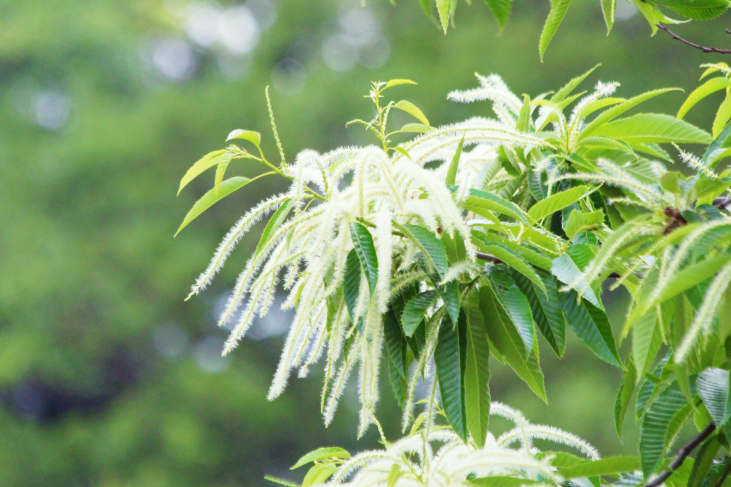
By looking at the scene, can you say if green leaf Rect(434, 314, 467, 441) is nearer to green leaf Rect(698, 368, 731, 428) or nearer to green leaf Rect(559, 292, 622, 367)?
green leaf Rect(559, 292, 622, 367)

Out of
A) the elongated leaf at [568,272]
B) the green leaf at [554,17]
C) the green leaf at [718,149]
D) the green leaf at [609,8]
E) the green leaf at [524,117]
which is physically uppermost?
the green leaf at [609,8]

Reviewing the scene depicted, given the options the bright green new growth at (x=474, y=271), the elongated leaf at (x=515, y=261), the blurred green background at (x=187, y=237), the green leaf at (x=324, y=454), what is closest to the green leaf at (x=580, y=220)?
the bright green new growth at (x=474, y=271)

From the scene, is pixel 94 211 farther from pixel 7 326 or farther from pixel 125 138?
pixel 7 326

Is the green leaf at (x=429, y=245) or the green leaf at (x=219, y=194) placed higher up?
the green leaf at (x=219, y=194)

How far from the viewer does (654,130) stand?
104 cm

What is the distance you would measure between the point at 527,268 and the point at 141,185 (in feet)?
23.2

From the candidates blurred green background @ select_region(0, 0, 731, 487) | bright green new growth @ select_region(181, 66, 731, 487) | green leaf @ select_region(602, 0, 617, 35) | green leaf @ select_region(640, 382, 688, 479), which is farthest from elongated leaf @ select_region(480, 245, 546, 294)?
blurred green background @ select_region(0, 0, 731, 487)

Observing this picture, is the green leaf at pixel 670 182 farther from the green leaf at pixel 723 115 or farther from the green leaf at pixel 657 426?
the green leaf at pixel 723 115

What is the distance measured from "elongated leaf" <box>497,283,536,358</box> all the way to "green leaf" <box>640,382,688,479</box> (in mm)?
173

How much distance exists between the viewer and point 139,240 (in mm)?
7121

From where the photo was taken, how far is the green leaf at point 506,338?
38.3 inches

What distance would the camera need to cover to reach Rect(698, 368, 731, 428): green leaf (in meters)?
0.86

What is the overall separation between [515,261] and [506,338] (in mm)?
141

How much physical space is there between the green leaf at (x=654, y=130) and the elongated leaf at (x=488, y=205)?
246 mm
